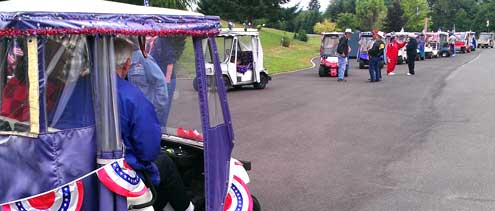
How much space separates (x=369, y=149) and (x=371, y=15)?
64528 millimetres

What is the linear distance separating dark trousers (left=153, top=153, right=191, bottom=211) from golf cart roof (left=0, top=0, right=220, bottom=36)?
3.15ft

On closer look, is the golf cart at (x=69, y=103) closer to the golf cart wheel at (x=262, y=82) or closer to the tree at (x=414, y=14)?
the golf cart wheel at (x=262, y=82)

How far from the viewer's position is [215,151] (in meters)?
3.88

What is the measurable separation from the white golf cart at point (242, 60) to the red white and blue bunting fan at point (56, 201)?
40.5 feet

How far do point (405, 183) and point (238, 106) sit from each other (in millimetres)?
7113

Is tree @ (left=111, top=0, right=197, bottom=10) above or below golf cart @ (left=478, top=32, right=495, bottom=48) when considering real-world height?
above

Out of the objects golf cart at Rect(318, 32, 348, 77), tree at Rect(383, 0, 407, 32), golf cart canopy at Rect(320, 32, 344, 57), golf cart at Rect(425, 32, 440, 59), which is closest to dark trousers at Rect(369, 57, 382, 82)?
golf cart at Rect(318, 32, 348, 77)

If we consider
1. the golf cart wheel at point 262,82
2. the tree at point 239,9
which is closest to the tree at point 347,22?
the tree at point 239,9

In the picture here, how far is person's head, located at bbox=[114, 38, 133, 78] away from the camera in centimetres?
324

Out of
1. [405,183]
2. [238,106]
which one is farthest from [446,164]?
[238,106]

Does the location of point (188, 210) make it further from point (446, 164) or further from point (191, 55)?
point (446, 164)

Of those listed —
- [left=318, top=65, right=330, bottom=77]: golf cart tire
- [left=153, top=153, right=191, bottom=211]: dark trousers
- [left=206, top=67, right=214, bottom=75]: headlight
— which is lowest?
[left=318, top=65, right=330, bottom=77]: golf cart tire

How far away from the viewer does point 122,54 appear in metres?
3.29

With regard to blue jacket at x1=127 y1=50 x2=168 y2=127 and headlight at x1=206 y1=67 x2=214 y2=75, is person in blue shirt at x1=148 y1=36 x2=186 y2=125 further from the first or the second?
headlight at x1=206 y1=67 x2=214 y2=75
